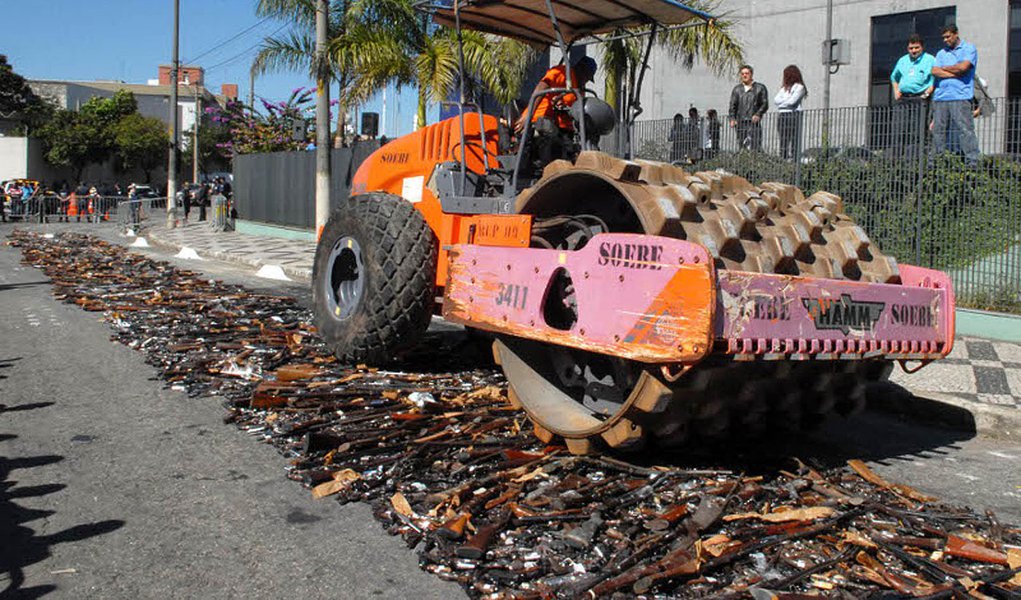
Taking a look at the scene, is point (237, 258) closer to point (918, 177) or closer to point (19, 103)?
point (918, 177)

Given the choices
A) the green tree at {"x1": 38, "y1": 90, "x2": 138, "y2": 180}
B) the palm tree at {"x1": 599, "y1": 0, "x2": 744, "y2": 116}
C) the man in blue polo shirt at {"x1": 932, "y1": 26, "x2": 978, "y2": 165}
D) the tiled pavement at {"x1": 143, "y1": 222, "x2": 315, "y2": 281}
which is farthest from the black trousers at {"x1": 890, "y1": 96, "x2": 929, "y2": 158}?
the green tree at {"x1": 38, "y1": 90, "x2": 138, "y2": 180}

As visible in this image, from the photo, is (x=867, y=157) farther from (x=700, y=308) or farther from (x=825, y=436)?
(x=700, y=308)

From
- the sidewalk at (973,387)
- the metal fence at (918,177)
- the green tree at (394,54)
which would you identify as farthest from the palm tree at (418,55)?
the sidewalk at (973,387)

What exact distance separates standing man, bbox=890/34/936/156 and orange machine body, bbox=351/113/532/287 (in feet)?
18.5

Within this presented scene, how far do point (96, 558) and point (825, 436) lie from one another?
4.07m

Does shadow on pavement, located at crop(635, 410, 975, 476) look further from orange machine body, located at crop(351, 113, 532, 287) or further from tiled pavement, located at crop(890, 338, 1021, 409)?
orange machine body, located at crop(351, 113, 532, 287)

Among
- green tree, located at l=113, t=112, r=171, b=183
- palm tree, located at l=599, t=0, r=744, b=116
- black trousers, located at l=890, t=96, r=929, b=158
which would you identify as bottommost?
black trousers, located at l=890, t=96, r=929, b=158

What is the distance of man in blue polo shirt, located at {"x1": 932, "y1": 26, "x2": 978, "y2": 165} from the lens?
31.9 feet

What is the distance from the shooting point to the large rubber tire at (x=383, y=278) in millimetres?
6086

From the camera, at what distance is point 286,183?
25578mm

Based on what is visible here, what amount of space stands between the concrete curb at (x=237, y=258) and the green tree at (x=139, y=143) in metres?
42.7

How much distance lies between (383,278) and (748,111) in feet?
23.5

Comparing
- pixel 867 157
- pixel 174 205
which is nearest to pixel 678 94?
pixel 174 205

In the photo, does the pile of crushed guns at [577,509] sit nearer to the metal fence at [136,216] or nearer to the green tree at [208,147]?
the metal fence at [136,216]
